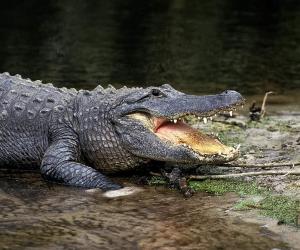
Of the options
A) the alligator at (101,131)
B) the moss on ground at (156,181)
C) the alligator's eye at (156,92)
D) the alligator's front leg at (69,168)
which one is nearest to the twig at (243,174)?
the alligator at (101,131)

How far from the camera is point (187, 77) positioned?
551 inches

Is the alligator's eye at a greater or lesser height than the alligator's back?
greater

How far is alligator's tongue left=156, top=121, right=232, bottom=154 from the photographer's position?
637cm

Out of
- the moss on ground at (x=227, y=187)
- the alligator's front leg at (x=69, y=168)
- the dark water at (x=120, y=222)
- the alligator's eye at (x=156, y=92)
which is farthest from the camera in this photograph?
the alligator's eye at (x=156, y=92)

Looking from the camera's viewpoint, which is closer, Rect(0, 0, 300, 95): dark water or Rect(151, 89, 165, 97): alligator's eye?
Rect(151, 89, 165, 97): alligator's eye

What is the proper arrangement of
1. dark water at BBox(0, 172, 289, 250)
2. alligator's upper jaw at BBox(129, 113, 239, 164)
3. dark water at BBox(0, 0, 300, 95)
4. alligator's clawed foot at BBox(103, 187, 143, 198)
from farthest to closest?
dark water at BBox(0, 0, 300, 95)
alligator's upper jaw at BBox(129, 113, 239, 164)
alligator's clawed foot at BBox(103, 187, 143, 198)
dark water at BBox(0, 172, 289, 250)

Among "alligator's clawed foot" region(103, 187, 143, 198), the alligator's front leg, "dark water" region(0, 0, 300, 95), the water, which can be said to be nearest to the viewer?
the water

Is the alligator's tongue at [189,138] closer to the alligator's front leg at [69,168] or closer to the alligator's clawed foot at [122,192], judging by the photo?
the alligator's clawed foot at [122,192]

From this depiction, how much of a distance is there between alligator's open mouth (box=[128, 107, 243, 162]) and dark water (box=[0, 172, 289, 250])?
0.45 meters

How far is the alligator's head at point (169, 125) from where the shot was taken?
6207 millimetres

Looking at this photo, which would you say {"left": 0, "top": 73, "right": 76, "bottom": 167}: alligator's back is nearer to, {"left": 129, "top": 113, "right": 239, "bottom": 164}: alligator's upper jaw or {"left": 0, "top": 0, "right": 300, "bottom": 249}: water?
{"left": 0, "top": 0, "right": 300, "bottom": 249}: water

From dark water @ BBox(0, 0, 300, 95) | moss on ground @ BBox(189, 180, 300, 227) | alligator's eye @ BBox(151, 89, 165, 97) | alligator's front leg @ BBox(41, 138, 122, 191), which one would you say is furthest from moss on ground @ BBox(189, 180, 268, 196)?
dark water @ BBox(0, 0, 300, 95)

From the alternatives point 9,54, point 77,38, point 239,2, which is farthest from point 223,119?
point 239,2

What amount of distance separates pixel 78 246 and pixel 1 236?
0.58m
